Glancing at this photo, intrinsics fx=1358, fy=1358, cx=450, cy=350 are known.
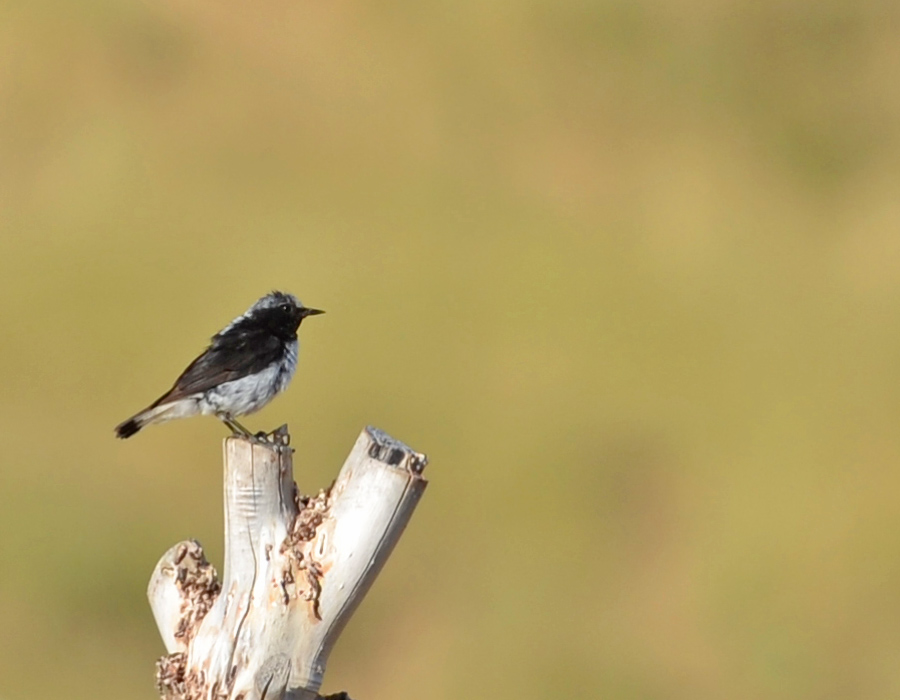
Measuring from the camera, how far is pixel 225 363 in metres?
8.03

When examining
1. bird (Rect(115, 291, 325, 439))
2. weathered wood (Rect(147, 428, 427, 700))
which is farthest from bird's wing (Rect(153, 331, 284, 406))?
weathered wood (Rect(147, 428, 427, 700))

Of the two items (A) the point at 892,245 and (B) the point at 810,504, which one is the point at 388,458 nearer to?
(B) the point at 810,504

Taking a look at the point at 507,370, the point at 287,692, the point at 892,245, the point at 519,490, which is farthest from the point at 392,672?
the point at 892,245

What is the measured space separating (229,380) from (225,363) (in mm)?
104

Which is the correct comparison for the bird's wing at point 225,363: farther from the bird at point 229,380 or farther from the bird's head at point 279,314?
the bird's head at point 279,314

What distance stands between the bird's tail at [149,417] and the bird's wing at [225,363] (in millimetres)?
44

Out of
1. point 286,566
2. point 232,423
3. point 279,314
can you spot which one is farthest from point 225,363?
point 286,566

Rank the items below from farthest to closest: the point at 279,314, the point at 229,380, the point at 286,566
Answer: the point at 279,314
the point at 229,380
the point at 286,566

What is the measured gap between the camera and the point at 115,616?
15969 mm

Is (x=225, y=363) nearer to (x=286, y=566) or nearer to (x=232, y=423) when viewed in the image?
(x=232, y=423)

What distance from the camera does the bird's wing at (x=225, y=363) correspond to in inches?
314

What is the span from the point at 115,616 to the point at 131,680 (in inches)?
31.5

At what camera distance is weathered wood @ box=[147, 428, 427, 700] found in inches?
217

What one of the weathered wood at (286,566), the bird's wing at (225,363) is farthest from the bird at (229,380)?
the weathered wood at (286,566)
